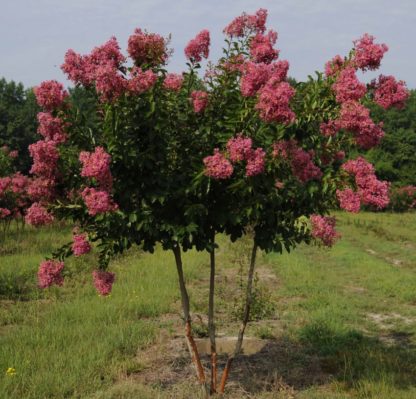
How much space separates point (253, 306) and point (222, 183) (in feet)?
13.7

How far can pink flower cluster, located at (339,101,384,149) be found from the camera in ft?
12.1

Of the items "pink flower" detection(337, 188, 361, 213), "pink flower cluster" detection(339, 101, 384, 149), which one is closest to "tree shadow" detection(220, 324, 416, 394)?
"pink flower" detection(337, 188, 361, 213)

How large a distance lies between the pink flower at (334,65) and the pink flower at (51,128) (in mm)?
2179

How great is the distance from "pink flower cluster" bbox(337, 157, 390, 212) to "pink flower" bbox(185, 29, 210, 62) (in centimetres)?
154

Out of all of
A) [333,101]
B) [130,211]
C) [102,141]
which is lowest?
[130,211]

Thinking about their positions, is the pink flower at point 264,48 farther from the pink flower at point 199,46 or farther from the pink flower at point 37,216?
the pink flower at point 37,216

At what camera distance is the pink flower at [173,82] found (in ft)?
13.9

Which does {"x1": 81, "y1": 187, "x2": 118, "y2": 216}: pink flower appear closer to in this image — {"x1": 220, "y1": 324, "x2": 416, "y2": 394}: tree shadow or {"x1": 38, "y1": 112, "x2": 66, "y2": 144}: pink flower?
{"x1": 38, "y1": 112, "x2": 66, "y2": 144}: pink flower

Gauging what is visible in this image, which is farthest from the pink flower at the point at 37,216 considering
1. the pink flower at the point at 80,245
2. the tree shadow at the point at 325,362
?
the tree shadow at the point at 325,362

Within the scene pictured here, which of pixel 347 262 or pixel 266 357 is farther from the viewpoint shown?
pixel 347 262

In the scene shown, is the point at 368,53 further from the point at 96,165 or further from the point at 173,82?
the point at 96,165

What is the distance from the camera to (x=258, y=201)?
4078 millimetres

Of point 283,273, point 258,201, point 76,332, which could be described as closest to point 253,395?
point 258,201

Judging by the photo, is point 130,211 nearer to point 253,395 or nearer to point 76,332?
point 253,395
